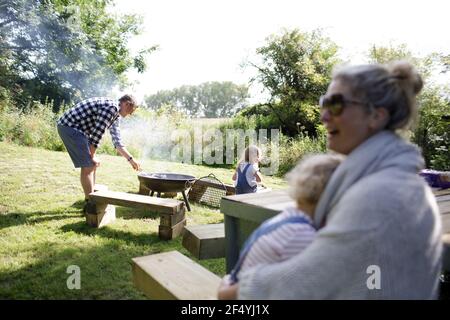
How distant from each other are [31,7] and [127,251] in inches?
729

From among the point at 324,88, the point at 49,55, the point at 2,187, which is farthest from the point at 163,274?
the point at 49,55

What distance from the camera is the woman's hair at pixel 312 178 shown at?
53.1 inches

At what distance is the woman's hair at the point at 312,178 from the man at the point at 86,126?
160 inches

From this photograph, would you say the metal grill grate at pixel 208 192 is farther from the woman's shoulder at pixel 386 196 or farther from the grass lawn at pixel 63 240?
the woman's shoulder at pixel 386 196

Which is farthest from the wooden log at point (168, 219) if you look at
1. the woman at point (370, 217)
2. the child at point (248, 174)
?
the woman at point (370, 217)

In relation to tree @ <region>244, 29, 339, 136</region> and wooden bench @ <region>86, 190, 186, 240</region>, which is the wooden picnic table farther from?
tree @ <region>244, 29, 339, 136</region>

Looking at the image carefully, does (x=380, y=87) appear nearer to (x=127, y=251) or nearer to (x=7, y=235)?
(x=127, y=251)

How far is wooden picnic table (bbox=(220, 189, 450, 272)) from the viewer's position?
6.85ft

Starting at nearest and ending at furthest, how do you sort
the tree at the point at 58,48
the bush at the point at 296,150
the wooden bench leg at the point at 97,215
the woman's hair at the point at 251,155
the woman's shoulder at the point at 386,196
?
the woman's shoulder at the point at 386,196
the wooden bench leg at the point at 97,215
the woman's hair at the point at 251,155
the bush at the point at 296,150
the tree at the point at 58,48

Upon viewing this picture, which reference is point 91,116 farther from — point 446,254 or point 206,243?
point 446,254

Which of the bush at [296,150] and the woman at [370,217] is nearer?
the woman at [370,217]

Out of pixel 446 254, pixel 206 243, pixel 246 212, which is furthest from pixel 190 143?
pixel 446 254

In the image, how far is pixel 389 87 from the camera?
4.23ft

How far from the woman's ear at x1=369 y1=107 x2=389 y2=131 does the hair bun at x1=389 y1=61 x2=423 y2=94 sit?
0.12 meters
